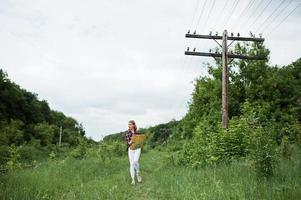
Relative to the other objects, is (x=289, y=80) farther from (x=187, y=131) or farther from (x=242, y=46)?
(x=187, y=131)

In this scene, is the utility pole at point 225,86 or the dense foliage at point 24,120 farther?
the dense foliage at point 24,120

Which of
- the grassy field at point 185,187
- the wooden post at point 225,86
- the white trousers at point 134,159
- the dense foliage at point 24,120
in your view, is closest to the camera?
the grassy field at point 185,187

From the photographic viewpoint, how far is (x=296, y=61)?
52719 millimetres

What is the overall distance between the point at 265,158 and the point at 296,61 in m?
44.8

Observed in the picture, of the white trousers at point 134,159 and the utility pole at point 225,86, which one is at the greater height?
the utility pole at point 225,86

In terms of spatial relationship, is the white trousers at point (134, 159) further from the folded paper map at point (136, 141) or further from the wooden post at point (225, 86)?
the wooden post at point (225, 86)

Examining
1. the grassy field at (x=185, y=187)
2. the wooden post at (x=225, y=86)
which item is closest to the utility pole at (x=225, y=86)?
the wooden post at (x=225, y=86)

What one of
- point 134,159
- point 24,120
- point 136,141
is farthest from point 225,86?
point 24,120

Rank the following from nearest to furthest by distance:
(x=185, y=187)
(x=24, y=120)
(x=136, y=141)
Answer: (x=185, y=187)
(x=136, y=141)
(x=24, y=120)

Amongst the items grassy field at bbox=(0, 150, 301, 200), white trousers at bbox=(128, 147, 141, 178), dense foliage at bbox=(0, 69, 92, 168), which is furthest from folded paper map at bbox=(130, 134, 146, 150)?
dense foliage at bbox=(0, 69, 92, 168)

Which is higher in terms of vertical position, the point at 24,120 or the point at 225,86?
the point at 24,120

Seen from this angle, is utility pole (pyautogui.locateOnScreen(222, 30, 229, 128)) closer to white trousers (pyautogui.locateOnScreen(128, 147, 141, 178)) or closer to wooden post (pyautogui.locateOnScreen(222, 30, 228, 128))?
wooden post (pyautogui.locateOnScreen(222, 30, 228, 128))

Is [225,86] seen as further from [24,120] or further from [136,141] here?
[24,120]

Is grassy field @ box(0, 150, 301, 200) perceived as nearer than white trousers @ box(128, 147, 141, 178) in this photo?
Yes
